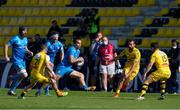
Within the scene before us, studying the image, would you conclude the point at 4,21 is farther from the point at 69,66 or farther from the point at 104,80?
the point at 69,66

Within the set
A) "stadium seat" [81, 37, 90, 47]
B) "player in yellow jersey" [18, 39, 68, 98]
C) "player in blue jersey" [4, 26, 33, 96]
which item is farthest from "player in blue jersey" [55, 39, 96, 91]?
"stadium seat" [81, 37, 90, 47]

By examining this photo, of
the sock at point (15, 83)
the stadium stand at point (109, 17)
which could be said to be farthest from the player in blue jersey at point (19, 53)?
the stadium stand at point (109, 17)

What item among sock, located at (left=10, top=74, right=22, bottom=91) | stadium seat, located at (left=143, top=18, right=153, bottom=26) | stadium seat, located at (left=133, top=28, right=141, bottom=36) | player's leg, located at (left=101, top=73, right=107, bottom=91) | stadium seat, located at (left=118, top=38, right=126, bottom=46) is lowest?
player's leg, located at (left=101, top=73, right=107, bottom=91)

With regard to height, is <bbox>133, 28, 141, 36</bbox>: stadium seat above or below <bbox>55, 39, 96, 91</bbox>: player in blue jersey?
above

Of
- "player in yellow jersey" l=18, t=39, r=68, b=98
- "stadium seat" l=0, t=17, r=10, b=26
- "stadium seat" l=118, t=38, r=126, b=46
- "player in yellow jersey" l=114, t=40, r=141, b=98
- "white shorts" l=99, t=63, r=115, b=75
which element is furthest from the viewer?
"stadium seat" l=0, t=17, r=10, b=26

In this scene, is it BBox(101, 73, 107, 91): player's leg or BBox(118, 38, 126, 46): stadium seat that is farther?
BBox(118, 38, 126, 46): stadium seat

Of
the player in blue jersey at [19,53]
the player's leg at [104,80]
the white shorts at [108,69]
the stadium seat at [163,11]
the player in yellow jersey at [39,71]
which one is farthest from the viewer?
the stadium seat at [163,11]

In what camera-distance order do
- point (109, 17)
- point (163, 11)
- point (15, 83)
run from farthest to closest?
1. point (109, 17)
2. point (163, 11)
3. point (15, 83)

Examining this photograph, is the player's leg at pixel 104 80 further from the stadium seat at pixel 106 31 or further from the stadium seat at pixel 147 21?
the stadium seat at pixel 147 21

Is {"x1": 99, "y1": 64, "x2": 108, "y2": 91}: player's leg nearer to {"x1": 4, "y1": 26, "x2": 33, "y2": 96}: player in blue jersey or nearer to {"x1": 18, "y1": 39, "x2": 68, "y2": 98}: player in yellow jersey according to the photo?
{"x1": 4, "y1": 26, "x2": 33, "y2": 96}: player in blue jersey

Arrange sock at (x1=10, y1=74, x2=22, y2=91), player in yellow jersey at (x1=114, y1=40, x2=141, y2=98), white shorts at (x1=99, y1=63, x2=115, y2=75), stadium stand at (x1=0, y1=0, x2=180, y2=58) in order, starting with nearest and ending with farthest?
sock at (x1=10, y1=74, x2=22, y2=91) → player in yellow jersey at (x1=114, y1=40, x2=141, y2=98) → white shorts at (x1=99, y1=63, x2=115, y2=75) → stadium stand at (x1=0, y1=0, x2=180, y2=58)

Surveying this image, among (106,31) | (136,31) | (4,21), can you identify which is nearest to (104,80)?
(136,31)

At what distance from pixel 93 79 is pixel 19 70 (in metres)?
5.91

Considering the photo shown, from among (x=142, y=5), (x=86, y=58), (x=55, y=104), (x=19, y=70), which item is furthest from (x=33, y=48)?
(x=55, y=104)
